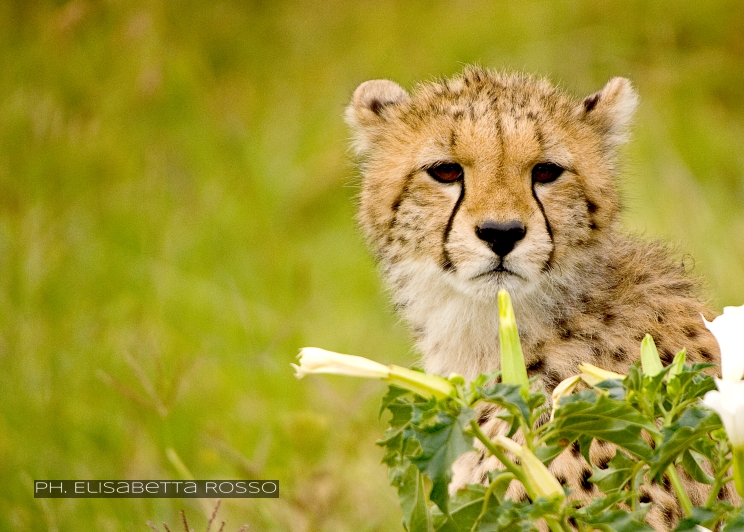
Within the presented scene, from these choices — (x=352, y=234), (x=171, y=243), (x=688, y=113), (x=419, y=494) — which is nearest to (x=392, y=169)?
(x=419, y=494)

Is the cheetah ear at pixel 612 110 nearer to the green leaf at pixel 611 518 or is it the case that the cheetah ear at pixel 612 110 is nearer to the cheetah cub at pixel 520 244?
the cheetah cub at pixel 520 244

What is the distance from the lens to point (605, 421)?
1.12 metres

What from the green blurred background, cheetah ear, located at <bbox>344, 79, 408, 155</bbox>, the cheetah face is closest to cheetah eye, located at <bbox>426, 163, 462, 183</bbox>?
the cheetah face

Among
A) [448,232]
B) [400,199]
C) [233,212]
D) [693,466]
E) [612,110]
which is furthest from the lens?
[233,212]

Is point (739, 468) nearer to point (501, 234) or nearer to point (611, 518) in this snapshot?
point (611, 518)

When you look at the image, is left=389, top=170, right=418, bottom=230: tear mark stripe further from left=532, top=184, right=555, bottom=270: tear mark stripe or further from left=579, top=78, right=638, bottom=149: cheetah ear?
left=579, top=78, right=638, bottom=149: cheetah ear

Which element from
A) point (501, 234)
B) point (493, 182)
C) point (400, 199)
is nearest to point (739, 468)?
point (501, 234)

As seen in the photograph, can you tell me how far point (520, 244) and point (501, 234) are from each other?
0.17 ft

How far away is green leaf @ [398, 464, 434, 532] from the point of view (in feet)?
3.77

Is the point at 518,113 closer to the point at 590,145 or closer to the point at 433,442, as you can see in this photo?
→ the point at 590,145

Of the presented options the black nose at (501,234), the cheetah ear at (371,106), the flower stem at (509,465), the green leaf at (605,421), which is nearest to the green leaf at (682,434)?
the green leaf at (605,421)

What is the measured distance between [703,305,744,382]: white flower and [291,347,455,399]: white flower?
35cm

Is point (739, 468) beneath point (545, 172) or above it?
beneath

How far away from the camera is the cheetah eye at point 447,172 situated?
2267 mm
